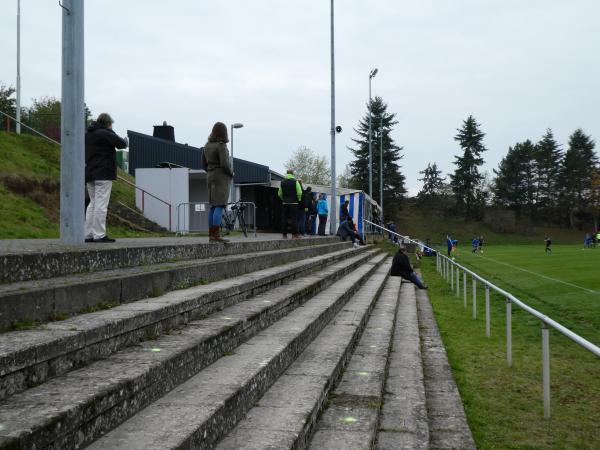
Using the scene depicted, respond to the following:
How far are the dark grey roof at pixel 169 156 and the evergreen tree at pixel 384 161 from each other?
41.5 m

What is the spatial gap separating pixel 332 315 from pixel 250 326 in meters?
2.42

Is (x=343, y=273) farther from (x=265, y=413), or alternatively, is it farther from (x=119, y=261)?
(x=265, y=413)

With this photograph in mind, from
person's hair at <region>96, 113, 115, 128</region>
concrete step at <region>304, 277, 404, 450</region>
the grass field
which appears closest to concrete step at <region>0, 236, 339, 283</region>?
person's hair at <region>96, 113, 115, 128</region>

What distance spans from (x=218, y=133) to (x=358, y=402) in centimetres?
499

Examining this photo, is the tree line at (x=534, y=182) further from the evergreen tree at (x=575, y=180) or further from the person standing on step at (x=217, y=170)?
the person standing on step at (x=217, y=170)

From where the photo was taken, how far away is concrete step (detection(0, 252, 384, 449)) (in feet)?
7.14

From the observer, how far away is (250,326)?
15.5 feet

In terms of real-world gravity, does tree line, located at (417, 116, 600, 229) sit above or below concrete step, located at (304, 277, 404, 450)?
above

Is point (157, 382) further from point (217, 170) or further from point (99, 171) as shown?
point (217, 170)

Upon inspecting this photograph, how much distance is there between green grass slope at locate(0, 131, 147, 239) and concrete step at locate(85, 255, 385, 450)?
11951 millimetres

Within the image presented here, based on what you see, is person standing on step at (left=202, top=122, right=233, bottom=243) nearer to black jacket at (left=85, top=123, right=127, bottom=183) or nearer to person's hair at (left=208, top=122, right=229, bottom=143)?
person's hair at (left=208, top=122, right=229, bottom=143)

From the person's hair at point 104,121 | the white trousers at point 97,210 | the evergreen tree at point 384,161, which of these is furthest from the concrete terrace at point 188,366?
the evergreen tree at point 384,161

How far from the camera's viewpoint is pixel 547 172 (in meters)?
87.6

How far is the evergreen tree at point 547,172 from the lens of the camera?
8619 cm
